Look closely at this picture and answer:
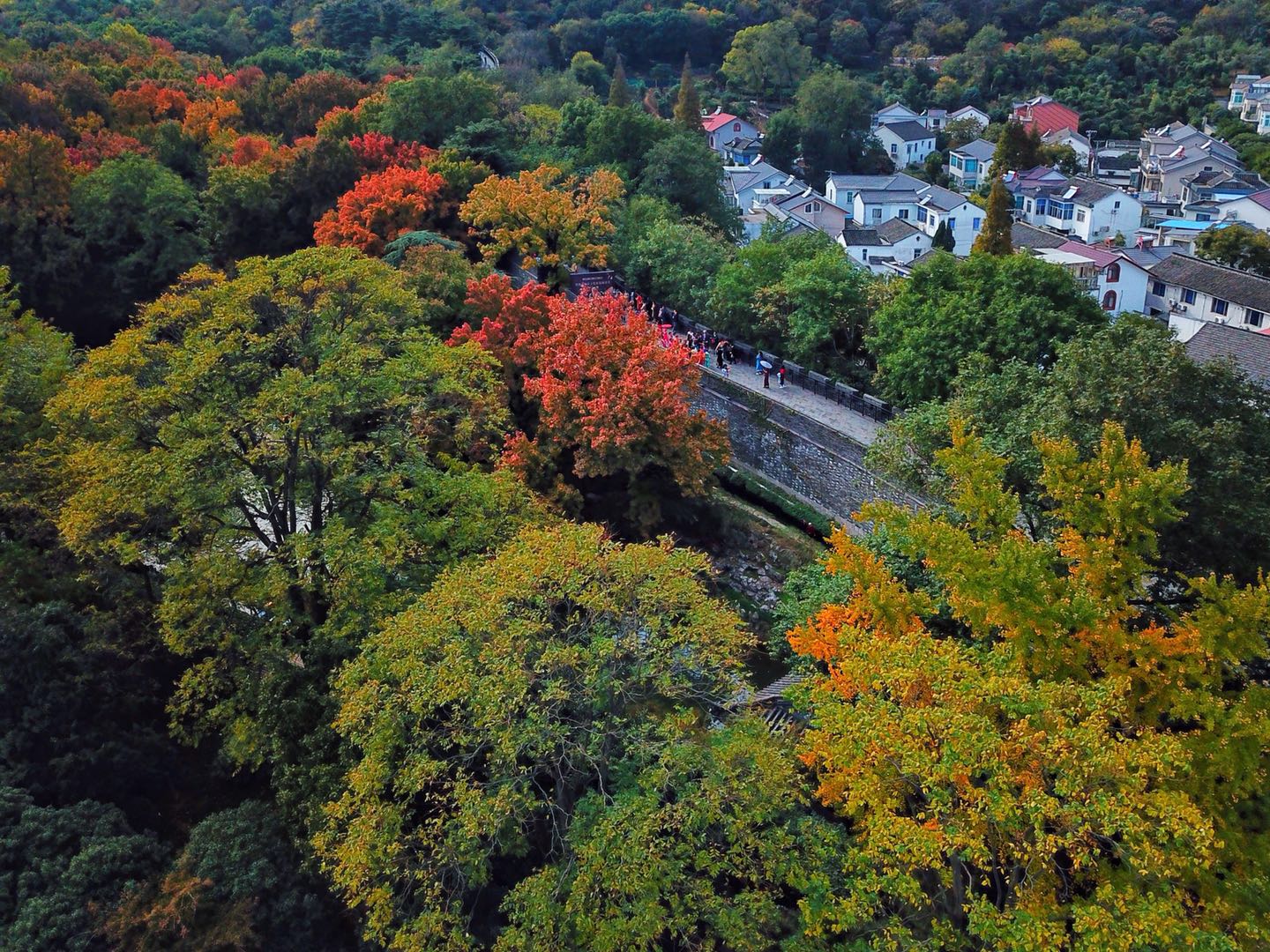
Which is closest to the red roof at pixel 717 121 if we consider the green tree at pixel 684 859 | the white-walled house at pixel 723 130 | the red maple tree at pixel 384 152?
the white-walled house at pixel 723 130

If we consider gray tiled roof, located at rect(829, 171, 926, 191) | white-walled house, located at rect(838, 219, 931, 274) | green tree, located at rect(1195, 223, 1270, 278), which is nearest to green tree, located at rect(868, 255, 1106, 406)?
white-walled house, located at rect(838, 219, 931, 274)

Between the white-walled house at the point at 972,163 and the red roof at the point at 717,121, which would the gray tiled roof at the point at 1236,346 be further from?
the red roof at the point at 717,121

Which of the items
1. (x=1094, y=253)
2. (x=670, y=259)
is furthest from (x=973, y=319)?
(x=1094, y=253)

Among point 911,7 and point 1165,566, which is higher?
point 1165,566

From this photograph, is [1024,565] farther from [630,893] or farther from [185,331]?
[185,331]

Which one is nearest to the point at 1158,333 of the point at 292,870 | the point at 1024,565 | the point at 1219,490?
the point at 1219,490

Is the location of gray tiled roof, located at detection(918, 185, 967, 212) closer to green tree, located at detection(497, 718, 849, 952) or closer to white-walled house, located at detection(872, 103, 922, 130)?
white-walled house, located at detection(872, 103, 922, 130)

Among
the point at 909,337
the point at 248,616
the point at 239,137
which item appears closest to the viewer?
the point at 248,616
